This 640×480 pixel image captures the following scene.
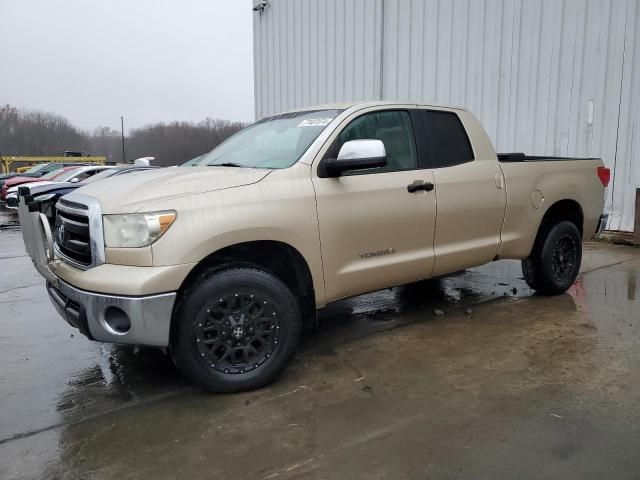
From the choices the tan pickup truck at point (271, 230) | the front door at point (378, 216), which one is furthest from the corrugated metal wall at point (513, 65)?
the front door at point (378, 216)

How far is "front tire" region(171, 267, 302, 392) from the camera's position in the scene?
9.78ft

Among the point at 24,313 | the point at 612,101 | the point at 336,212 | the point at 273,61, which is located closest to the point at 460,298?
the point at 336,212

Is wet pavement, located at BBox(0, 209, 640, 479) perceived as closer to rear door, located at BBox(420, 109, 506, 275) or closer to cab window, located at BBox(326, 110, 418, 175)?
rear door, located at BBox(420, 109, 506, 275)

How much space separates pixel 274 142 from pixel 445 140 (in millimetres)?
1433

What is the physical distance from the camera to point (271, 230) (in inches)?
125

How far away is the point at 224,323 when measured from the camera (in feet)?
10.1

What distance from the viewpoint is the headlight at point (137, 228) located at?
2.86m

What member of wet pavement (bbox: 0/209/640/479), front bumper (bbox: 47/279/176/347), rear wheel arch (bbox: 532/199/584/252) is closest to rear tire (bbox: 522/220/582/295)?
rear wheel arch (bbox: 532/199/584/252)

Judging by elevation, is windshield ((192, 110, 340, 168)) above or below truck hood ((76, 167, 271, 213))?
above

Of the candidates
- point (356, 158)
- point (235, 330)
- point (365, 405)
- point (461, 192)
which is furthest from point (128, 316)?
point (461, 192)

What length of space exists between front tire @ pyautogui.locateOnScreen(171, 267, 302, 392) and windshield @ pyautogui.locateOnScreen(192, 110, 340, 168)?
881mm

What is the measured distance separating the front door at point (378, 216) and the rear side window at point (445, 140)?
0.53 feet

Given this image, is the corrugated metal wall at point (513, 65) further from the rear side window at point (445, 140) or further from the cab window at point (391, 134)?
the cab window at point (391, 134)

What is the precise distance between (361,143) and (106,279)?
5.81 feet
